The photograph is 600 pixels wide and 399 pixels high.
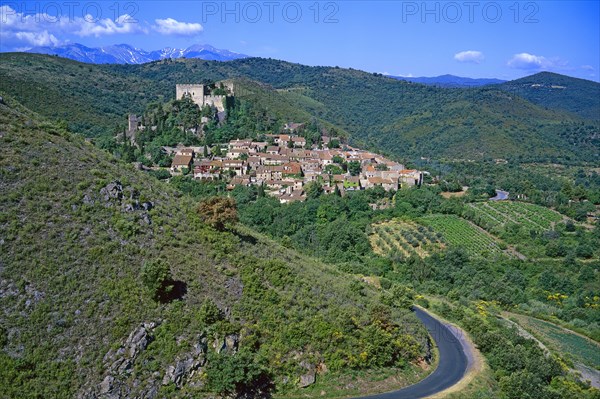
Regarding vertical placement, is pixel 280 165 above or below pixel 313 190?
above

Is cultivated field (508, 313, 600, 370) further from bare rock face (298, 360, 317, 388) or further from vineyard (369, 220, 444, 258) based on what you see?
bare rock face (298, 360, 317, 388)

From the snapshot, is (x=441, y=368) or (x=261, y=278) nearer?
(x=261, y=278)

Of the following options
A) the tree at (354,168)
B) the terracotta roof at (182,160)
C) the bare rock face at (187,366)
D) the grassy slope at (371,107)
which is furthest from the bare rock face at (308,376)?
the grassy slope at (371,107)

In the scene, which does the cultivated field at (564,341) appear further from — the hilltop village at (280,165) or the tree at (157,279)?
the hilltop village at (280,165)

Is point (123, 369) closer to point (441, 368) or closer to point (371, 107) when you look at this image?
point (441, 368)

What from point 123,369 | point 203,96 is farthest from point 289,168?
point 123,369
